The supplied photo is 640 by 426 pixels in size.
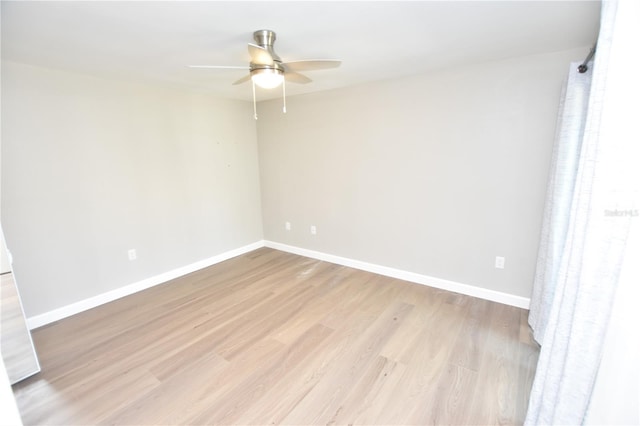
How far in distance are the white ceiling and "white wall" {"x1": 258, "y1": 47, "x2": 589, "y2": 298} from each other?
0.29 metres

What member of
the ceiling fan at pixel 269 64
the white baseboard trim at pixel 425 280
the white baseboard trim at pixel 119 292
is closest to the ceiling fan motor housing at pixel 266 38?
the ceiling fan at pixel 269 64

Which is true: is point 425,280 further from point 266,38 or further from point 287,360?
point 266,38

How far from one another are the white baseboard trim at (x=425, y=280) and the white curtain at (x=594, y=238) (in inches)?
58.8

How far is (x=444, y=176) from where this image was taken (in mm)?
2922

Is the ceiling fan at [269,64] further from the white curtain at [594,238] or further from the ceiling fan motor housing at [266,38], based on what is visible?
the white curtain at [594,238]

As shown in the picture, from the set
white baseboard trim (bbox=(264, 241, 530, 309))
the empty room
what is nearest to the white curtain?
the empty room

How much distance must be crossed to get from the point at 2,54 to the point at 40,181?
3.19 ft

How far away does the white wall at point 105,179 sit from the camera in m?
2.45

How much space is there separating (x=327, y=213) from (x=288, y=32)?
236 cm

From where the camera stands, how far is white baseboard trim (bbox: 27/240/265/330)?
2635mm

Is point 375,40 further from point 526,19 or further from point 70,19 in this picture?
point 70,19

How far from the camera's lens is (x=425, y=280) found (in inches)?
126

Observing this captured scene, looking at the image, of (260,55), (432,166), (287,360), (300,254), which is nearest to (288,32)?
(260,55)

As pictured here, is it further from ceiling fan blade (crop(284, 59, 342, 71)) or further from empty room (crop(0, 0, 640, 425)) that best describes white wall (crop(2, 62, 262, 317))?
ceiling fan blade (crop(284, 59, 342, 71))
